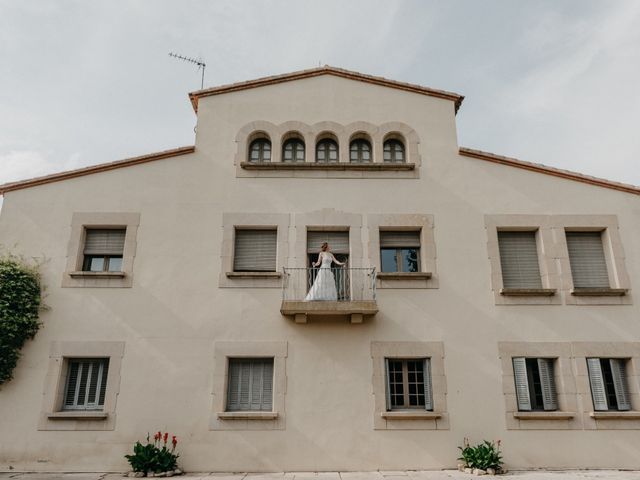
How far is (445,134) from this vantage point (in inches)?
517

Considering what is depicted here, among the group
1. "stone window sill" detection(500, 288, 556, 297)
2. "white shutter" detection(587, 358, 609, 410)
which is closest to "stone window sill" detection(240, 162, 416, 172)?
"stone window sill" detection(500, 288, 556, 297)

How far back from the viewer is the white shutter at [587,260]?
12.0m

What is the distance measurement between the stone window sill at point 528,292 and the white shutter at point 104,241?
926cm

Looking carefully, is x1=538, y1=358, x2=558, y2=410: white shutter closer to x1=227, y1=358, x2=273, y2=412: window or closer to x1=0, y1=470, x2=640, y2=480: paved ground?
x1=0, y1=470, x2=640, y2=480: paved ground

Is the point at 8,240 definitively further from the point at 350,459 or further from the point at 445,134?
the point at 445,134

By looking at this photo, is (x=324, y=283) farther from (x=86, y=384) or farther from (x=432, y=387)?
(x=86, y=384)

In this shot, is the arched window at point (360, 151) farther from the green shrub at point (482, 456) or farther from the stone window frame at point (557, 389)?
the green shrub at point (482, 456)

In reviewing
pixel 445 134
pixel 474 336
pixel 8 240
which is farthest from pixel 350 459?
pixel 8 240

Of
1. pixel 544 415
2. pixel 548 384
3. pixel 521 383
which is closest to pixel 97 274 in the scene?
pixel 521 383

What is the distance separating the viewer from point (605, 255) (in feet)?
40.2

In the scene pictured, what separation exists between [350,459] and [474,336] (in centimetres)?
388

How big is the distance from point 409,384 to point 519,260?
4067mm

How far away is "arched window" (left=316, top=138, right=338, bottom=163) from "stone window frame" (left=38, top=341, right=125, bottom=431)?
21.7ft

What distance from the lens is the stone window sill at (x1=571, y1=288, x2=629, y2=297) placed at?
38.2 feet
